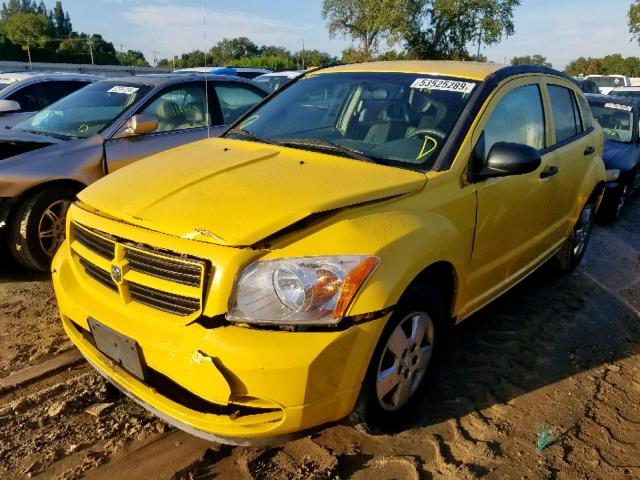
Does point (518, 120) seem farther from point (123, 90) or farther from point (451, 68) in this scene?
point (123, 90)

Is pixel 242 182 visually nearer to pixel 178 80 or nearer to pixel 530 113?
pixel 530 113

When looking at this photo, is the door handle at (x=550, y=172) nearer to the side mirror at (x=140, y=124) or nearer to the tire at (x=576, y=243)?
the tire at (x=576, y=243)

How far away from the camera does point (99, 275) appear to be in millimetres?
2590

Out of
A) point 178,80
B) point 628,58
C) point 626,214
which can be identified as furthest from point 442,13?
point 628,58

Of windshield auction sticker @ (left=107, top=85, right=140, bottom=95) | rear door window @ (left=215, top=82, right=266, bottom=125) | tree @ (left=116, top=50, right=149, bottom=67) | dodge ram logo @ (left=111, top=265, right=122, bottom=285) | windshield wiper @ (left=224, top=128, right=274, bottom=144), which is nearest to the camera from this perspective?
dodge ram logo @ (left=111, top=265, right=122, bottom=285)

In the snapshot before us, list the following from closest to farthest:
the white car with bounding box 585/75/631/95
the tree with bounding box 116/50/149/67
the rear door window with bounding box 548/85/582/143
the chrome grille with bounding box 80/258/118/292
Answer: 1. the chrome grille with bounding box 80/258/118/292
2. the rear door window with bounding box 548/85/582/143
3. the white car with bounding box 585/75/631/95
4. the tree with bounding box 116/50/149/67

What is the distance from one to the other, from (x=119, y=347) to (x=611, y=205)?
6667mm

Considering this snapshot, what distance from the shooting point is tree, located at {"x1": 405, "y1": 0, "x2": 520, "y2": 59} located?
30453mm

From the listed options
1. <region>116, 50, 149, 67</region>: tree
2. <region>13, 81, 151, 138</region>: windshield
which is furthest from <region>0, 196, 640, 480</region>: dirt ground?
<region>116, 50, 149, 67</region>: tree

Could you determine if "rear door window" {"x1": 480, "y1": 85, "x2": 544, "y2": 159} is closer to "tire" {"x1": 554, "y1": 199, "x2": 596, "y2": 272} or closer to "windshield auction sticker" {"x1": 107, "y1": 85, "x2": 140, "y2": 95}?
"tire" {"x1": 554, "y1": 199, "x2": 596, "y2": 272}

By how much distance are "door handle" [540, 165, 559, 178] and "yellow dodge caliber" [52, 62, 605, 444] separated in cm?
8

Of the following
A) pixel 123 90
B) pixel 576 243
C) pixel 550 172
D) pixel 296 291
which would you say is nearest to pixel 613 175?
pixel 576 243

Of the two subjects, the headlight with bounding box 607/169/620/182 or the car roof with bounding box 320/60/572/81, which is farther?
the headlight with bounding box 607/169/620/182

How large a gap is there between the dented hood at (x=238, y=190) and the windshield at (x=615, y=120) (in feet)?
22.1
